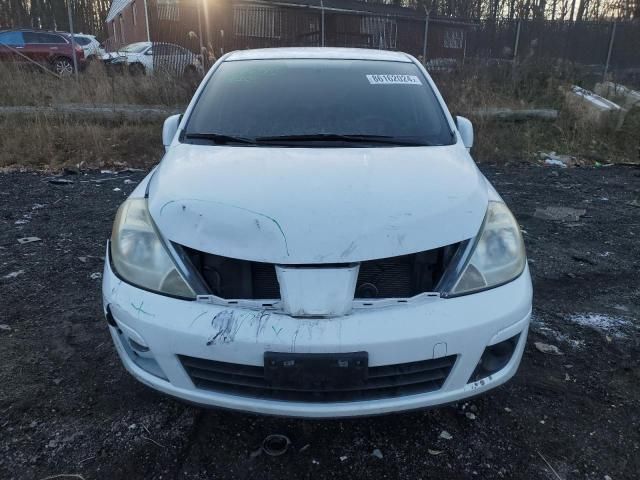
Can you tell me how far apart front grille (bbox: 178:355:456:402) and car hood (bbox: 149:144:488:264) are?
1.25 feet

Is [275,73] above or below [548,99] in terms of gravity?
above

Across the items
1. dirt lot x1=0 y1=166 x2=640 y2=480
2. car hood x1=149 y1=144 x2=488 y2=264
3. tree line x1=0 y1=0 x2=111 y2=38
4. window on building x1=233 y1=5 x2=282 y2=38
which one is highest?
tree line x1=0 y1=0 x2=111 y2=38

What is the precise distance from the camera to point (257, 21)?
15148 millimetres

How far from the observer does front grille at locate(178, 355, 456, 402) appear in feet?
5.39

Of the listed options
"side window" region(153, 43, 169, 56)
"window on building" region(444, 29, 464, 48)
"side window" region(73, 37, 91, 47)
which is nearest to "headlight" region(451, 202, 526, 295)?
"side window" region(153, 43, 169, 56)

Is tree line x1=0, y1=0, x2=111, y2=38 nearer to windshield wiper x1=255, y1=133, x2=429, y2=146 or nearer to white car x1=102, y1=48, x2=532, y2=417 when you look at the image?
windshield wiper x1=255, y1=133, x2=429, y2=146

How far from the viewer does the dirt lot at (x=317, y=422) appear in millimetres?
1830

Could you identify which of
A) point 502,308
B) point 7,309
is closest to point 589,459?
point 502,308

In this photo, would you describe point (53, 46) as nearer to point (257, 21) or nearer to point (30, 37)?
point (30, 37)

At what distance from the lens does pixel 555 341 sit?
8.90 ft

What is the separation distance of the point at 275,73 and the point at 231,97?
0.35m

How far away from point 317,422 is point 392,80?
2078 mm

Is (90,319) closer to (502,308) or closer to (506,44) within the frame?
(502,308)

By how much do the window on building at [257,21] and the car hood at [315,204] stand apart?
13.5 m
